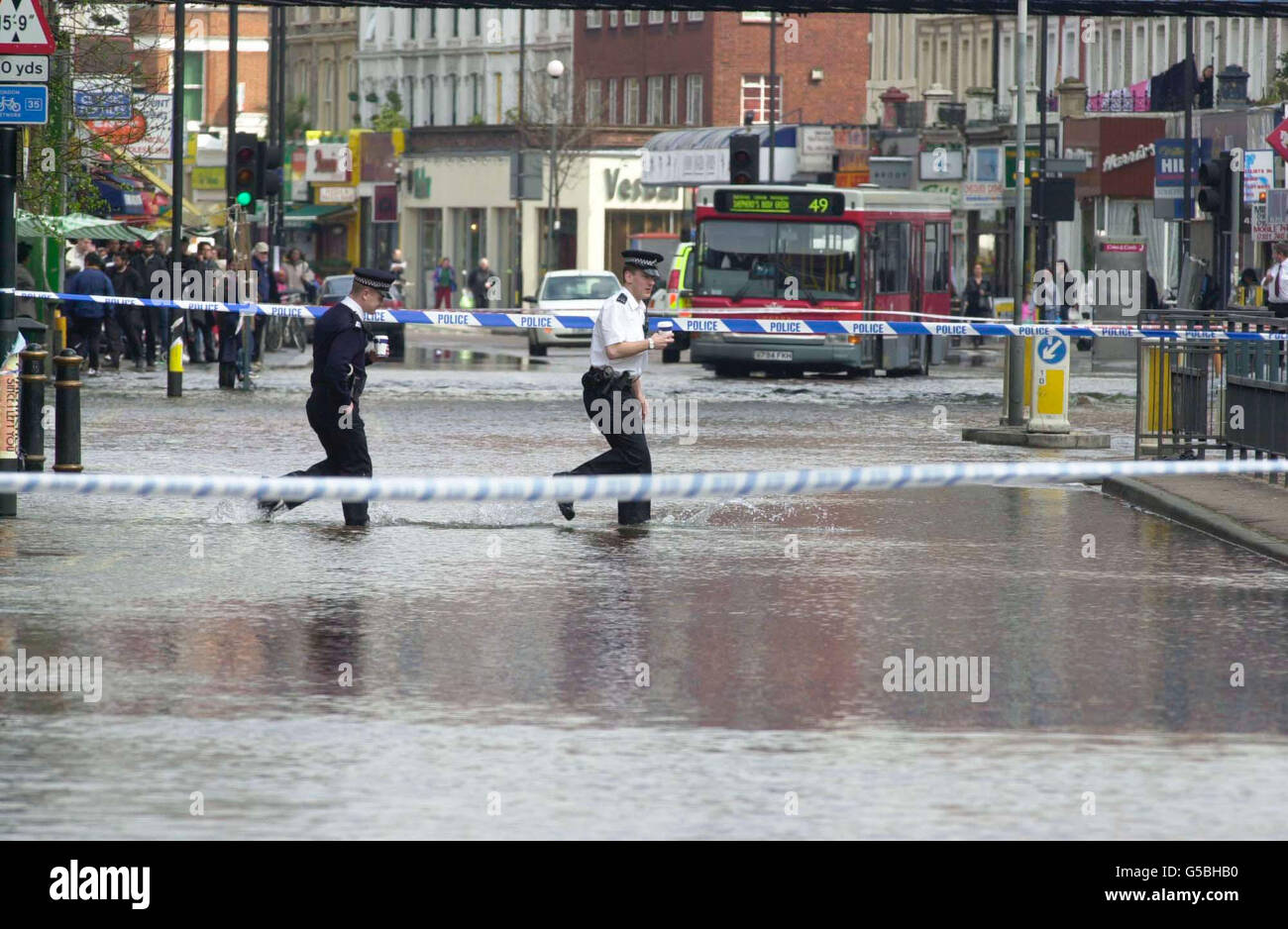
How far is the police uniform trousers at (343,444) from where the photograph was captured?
650 inches

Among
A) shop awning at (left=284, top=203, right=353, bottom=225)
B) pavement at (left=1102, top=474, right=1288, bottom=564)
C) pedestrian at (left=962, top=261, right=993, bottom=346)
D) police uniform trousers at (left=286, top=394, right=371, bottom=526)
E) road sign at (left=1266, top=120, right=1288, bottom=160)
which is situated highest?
shop awning at (left=284, top=203, right=353, bottom=225)

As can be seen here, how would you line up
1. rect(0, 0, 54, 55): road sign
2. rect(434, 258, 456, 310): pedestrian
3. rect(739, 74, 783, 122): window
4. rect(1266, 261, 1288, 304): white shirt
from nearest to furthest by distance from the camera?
rect(0, 0, 54, 55): road sign
rect(1266, 261, 1288, 304): white shirt
rect(434, 258, 456, 310): pedestrian
rect(739, 74, 783, 122): window

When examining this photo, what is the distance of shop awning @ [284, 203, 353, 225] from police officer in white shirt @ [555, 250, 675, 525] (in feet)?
273

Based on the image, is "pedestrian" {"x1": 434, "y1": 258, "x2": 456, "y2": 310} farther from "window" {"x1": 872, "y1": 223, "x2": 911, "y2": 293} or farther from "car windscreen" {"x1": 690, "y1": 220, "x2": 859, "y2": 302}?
"car windscreen" {"x1": 690, "y1": 220, "x2": 859, "y2": 302}

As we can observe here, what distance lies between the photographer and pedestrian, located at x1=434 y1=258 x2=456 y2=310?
81.9 m

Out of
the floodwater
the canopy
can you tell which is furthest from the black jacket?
the canopy

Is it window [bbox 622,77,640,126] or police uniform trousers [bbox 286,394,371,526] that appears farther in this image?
window [bbox 622,77,640,126]

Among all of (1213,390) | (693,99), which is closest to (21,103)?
(1213,390)

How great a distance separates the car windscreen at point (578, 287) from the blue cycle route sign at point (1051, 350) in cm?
2691

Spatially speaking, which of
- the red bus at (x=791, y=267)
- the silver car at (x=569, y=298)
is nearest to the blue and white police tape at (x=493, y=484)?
the red bus at (x=791, y=267)

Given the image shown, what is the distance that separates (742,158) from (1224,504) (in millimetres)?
23571

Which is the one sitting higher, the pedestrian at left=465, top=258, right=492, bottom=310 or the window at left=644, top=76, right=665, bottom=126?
the window at left=644, top=76, right=665, bottom=126

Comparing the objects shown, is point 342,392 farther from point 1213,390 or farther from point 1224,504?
point 1213,390

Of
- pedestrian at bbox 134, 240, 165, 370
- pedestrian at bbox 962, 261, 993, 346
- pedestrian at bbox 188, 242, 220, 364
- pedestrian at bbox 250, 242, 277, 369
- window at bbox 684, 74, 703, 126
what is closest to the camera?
pedestrian at bbox 188, 242, 220, 364
